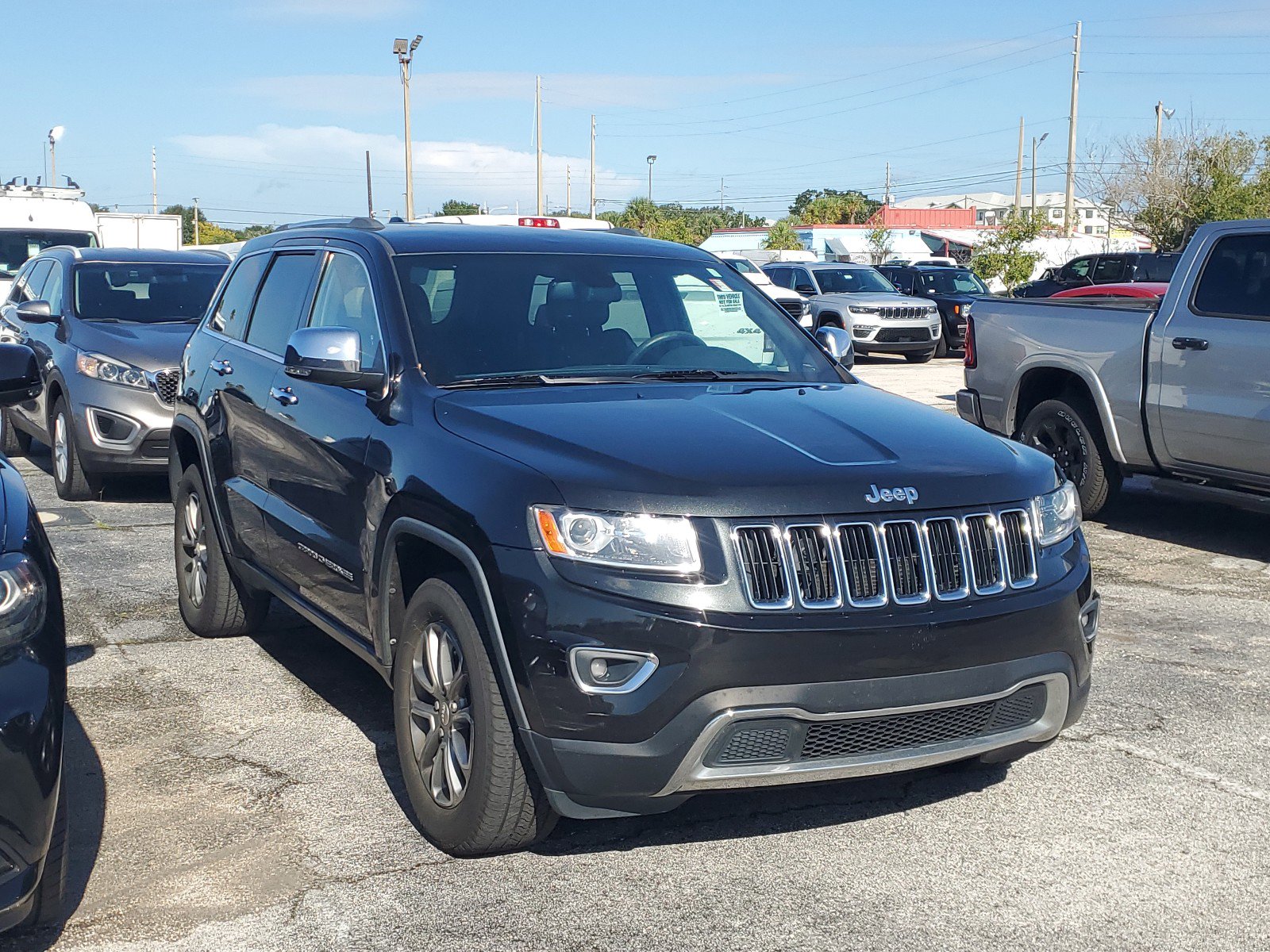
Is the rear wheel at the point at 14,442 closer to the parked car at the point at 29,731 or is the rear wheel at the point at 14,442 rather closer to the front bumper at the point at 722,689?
the parked car at the point at 29,731

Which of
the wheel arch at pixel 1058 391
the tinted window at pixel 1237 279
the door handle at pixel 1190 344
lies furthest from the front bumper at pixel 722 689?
the wheel arch at pixel 1058 391

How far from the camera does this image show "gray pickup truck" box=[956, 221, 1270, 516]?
7.79 meters

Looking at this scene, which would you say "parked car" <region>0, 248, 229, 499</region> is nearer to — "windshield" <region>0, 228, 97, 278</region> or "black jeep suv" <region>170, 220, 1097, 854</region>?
"black jeep suv" <region>170, 220, 1097, 854</region>

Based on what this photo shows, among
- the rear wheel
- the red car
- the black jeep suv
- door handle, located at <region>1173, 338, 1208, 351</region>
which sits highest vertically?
the red car

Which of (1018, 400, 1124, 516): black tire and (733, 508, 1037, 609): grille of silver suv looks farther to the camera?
(1018, 400, 1124, 516): black tire

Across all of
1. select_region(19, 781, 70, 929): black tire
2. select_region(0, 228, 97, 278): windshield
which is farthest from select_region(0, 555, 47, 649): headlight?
select_region(0, 228, 97, 278): windshield

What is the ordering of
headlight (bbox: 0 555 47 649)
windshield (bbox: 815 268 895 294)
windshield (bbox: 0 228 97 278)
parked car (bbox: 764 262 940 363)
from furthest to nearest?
windshield (bbox: 815 268 895 294)
parked car (bbox: 764 262 940 363)
windshield (bbox: 0 228 97 278)
headlight (bbox: 0 555 47 649)

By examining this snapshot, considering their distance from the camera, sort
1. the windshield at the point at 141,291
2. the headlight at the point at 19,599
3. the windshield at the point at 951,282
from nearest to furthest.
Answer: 1. the headlight at the point at 19,599
2. the windshield at the point at 141,291
3. the windshield at the point at 951,282

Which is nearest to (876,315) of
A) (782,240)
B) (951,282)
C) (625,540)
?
(951,282)

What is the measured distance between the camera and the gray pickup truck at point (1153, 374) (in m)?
7.79

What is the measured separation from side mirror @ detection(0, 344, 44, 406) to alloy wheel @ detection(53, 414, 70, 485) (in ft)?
19.6

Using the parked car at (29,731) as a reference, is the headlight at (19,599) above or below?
above

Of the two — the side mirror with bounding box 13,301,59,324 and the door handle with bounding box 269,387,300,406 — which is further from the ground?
the side mirror with bounding box 13,301,59,324

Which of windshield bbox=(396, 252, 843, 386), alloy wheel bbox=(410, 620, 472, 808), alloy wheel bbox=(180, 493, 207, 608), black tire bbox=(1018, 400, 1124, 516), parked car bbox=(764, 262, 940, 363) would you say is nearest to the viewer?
alloy wheel bbox=(410, 620, 472, 808)
